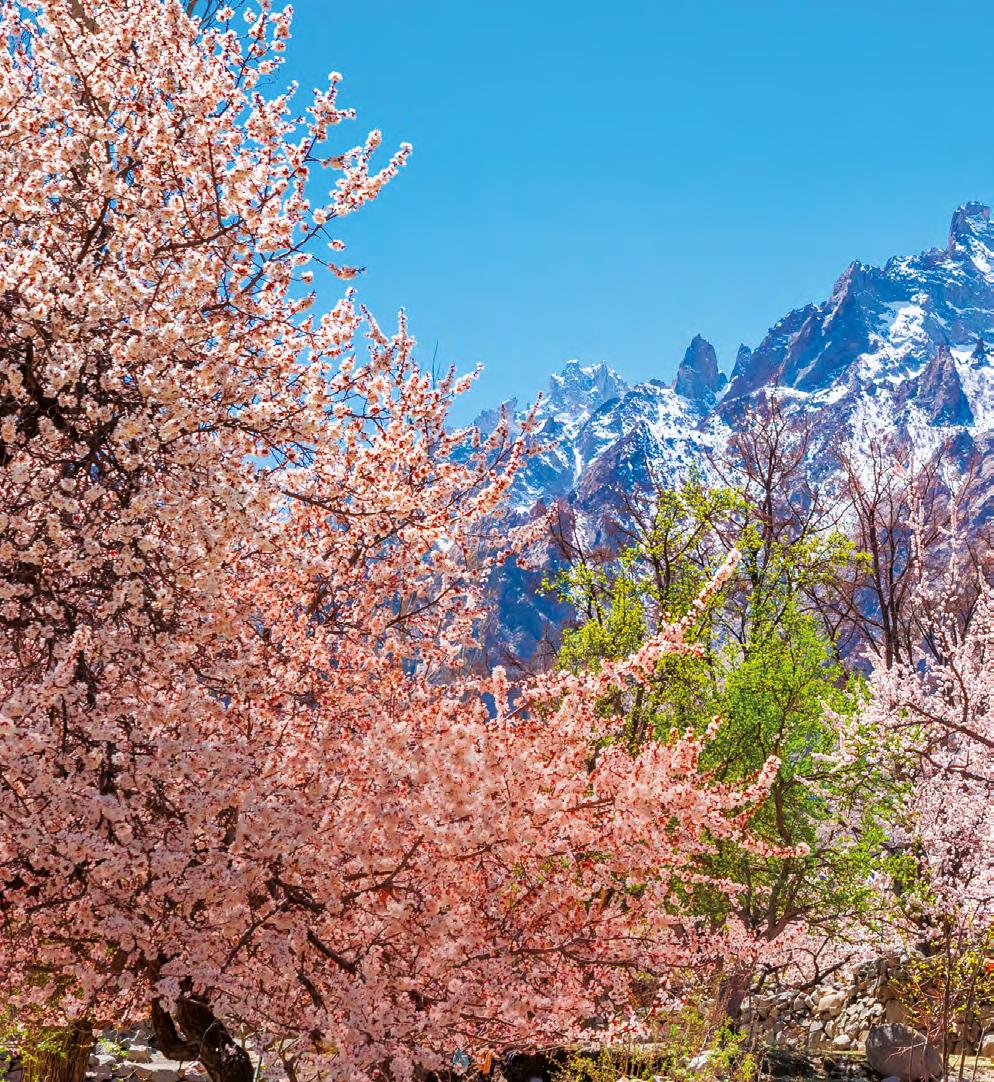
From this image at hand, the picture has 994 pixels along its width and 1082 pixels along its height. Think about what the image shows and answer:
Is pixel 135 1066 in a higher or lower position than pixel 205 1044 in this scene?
lower

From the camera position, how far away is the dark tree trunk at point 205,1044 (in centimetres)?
667

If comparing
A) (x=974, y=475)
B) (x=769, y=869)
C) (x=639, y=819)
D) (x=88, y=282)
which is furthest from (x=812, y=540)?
(x=88, y=282)

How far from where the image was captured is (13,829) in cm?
472

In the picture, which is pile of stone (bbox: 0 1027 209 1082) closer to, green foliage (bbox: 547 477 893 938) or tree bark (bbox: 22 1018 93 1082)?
tree bark (bbox: 22 1018 93 1082)

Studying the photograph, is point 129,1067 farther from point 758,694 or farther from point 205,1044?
point 758,694

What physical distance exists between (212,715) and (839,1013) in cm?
1854

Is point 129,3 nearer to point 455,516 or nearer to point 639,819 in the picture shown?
point 455,516

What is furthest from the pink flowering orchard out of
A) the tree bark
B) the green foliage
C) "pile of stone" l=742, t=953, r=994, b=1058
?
"pile of stone" l=742, t=953, r=994, b=1058

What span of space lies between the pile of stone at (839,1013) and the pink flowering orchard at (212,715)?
13507mm

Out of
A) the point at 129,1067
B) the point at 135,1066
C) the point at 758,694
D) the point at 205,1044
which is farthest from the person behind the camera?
the point at 758,694

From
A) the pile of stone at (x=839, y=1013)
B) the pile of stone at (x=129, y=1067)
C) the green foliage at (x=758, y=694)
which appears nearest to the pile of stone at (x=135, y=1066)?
the pile of stone at (x=129, y=1067)

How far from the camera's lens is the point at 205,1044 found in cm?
673

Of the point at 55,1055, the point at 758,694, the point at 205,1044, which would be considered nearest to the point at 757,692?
the point at 758,694

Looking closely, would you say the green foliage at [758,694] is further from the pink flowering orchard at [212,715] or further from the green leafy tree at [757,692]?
the pink flowering orchard at [212,715]
